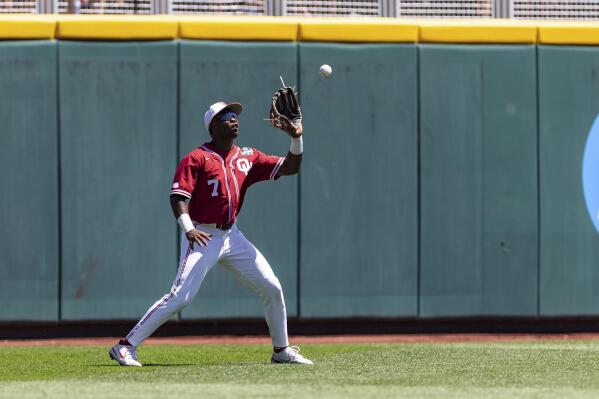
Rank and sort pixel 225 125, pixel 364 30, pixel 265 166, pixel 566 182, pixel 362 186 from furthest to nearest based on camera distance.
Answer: pixel 566 182
pixel 362 186
pixel 364 30
pixel 265 166
pixel 225 125

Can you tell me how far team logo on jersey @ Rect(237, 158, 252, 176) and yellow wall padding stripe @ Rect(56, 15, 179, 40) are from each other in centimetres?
367

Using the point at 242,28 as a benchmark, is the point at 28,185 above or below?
below

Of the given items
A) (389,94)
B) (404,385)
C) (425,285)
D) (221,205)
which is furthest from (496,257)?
(404,385)

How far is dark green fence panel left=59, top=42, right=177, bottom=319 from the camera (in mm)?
13102

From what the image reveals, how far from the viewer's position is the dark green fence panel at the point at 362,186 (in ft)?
44.1

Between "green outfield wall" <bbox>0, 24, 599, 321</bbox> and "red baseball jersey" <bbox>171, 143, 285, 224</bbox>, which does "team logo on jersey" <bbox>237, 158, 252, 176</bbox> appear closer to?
"red baseball jersey" <bbox>171, 143, 285, 224</bbox>

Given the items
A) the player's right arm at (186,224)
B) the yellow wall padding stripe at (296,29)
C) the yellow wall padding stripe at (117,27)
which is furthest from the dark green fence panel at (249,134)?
the player's right arm at (186,224)

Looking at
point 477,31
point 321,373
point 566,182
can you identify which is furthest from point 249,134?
point 321,373

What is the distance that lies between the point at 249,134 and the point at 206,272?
13.2 feet

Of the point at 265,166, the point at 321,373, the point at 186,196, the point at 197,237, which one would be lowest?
the point at 321,373

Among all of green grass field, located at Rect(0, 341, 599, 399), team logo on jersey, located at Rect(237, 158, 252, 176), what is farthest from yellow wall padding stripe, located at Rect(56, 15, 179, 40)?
team logo on jersey, located at Rect(237, 158, 252, 176)

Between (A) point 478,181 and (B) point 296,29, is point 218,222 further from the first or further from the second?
(A) point 478,181

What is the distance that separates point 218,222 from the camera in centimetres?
959

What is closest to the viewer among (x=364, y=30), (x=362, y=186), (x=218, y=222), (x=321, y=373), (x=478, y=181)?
(x=321, y=373)
